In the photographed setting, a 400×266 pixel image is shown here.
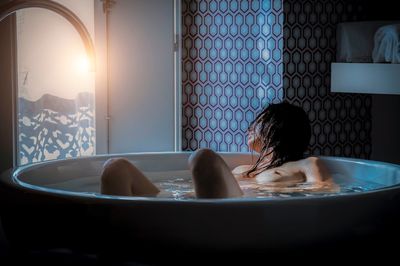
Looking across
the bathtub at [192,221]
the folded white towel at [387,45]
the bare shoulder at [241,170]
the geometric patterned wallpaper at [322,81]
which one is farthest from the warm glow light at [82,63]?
the bathtub at [192,221]

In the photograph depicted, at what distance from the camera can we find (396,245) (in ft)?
5.30

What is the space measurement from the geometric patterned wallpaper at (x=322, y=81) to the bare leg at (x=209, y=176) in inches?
72.2

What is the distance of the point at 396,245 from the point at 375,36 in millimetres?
1790

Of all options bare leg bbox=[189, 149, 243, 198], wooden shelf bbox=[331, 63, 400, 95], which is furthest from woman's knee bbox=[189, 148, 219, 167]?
wooden shelf bbox=[331, 63, 400, 95]

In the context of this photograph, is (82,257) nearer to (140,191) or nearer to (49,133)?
(140,191)

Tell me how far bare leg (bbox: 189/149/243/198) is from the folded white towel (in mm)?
1491

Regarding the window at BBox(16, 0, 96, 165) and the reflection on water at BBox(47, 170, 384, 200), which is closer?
the reflection on water at BBox(47, 170, 384, 200)

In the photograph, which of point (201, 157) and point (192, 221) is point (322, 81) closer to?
point (201, 157)

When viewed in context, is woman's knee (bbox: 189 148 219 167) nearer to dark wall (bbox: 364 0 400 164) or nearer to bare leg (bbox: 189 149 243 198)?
bare leg (bbox: 189 149 243 198)

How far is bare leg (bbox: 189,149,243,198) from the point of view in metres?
1.79

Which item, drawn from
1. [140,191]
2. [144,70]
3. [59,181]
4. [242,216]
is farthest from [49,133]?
[242,216]

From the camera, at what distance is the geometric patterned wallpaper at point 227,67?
3.64m

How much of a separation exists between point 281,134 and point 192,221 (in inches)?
Answer: 48.2

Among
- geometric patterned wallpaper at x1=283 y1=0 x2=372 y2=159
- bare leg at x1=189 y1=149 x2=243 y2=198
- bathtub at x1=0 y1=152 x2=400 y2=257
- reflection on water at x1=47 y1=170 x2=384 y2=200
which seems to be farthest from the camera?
geometric patterned wallpaper at x1=283 y1=0 x2=372 y2=159
